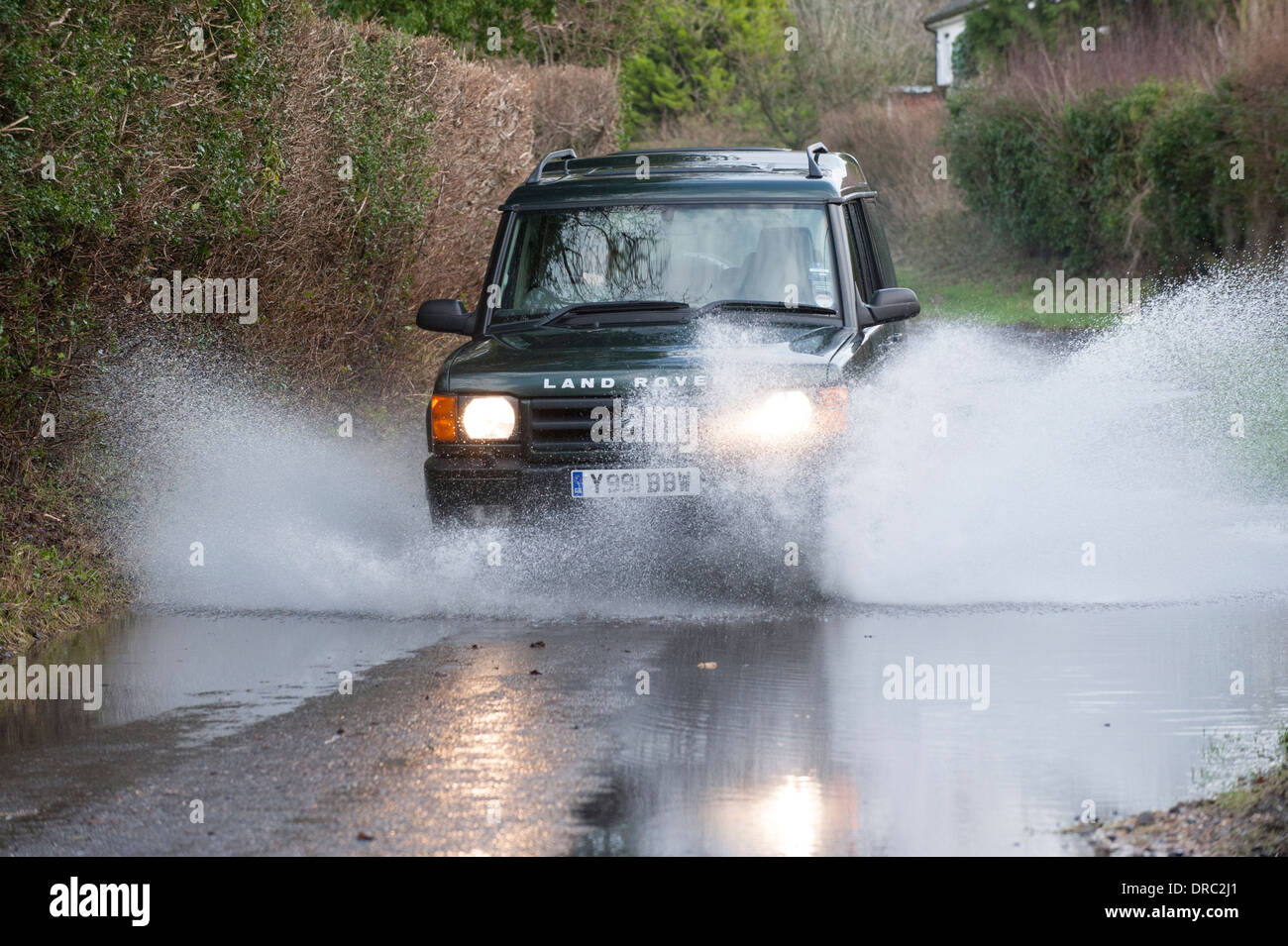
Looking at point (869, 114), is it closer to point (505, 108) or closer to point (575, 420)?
point (505, 108)

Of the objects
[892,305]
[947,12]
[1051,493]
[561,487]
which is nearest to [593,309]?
[561,487]

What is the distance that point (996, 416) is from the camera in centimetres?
1098

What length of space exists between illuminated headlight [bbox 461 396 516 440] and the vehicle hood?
56 millimetres

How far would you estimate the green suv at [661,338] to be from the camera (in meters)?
8.64

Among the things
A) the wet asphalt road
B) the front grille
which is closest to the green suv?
the front grille

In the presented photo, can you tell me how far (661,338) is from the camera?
9094 millimetres

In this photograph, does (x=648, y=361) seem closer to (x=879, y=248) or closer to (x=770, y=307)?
(x=770, y=307)

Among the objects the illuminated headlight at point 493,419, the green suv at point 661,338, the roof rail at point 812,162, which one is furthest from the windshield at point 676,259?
the illuminated headlight at point 493,419

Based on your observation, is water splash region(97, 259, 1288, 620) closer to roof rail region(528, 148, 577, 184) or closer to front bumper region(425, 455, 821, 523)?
front bumper region(425, 455, 821, 523)

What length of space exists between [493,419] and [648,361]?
33.2 inches

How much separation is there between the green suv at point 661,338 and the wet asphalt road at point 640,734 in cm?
76

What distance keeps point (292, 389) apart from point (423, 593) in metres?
4.31

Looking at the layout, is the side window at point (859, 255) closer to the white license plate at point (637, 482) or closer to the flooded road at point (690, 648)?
the flooded road at point (690, 648)
